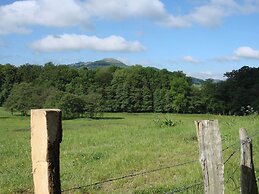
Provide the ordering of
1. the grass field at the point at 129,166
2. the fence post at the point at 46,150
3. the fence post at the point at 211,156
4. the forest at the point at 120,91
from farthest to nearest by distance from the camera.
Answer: the forest at the point at 120,91
the grass field at the point at 129,166
the fence post at the point at 211,156
the fence post at the point at 46,150

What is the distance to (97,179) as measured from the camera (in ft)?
31.5

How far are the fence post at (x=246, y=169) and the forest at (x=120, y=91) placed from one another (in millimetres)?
71194

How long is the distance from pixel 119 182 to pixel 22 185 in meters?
2.19

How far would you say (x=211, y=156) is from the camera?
4.36 metres

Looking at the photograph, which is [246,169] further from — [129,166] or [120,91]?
[120,91]

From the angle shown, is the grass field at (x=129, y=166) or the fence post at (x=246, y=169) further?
the grass field at (x=129, y=166)

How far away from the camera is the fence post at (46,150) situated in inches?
109

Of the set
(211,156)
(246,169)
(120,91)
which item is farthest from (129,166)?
(120,91)

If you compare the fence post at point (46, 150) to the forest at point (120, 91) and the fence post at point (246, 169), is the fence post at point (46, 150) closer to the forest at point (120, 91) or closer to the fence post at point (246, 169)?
the fence post at point (246, 169)

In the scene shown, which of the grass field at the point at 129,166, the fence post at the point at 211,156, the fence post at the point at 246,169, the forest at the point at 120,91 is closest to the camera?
the fence post at the point at 211,156

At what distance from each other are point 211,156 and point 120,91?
99.7 m

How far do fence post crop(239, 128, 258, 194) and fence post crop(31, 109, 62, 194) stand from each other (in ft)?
11.8

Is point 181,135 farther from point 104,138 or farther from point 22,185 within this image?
point 22,185

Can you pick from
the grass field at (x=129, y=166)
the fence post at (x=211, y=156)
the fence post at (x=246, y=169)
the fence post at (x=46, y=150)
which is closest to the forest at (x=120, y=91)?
the grass field at (x=129, y=166)
